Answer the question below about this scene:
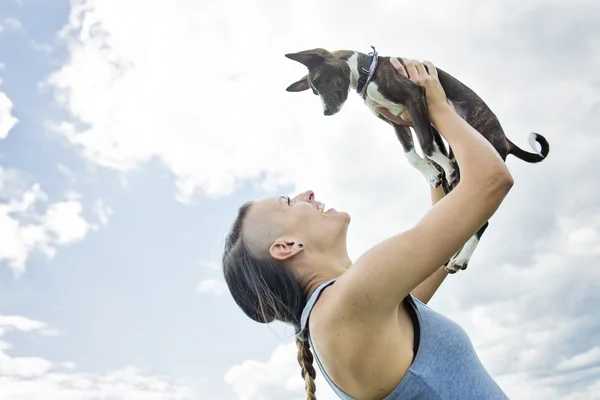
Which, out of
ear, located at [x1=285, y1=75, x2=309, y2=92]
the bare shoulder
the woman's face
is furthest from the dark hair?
ear, located at [x1=285, y1=75, x2=309, y2=92]

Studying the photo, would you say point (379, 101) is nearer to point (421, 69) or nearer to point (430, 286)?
point (421, 69)

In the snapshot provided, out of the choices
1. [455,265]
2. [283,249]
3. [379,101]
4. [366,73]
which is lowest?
[455,265]

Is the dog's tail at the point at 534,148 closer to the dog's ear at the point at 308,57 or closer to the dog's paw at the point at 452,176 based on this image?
the dog's paw at the point at 452,176

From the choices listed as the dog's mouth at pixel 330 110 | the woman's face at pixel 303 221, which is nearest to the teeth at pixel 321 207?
the woman's face at pixel 303 221

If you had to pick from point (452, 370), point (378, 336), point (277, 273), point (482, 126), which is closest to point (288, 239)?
point (277, 273)

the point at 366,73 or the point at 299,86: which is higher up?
the point at 299,86

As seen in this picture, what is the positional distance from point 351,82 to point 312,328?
1234mm

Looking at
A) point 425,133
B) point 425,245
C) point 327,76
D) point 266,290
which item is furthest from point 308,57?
point 425,245

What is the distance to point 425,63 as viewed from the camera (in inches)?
98.8

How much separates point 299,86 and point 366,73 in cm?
43

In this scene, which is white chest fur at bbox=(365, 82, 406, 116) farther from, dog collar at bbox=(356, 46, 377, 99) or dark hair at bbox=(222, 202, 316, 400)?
dark hair at bbox=(222, 202, 316, 400)

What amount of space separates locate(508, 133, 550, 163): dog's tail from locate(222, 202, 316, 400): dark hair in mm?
1245

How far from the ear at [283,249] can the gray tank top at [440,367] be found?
0.28 metres

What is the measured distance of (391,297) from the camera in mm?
1706
